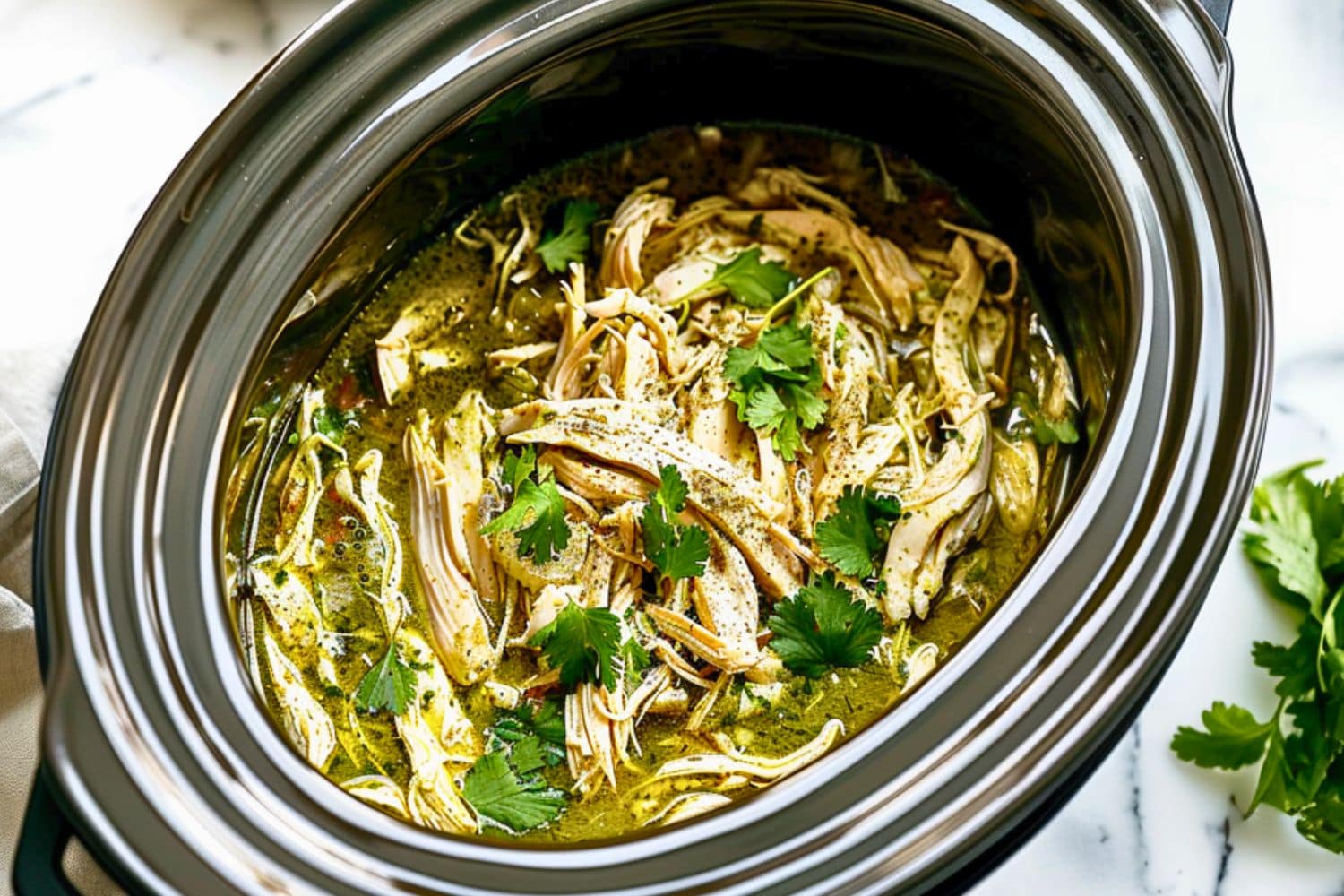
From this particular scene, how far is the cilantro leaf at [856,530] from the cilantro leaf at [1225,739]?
0.44 meters

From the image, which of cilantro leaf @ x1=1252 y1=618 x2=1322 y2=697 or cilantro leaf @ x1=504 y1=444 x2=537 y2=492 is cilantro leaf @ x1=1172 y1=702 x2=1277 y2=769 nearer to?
cilantro leaf @ x1=1252 y1=618 x2=1322 y2=697

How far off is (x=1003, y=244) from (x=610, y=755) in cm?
78

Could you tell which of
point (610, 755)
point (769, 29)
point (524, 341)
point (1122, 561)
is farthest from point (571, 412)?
point (1122, 561)

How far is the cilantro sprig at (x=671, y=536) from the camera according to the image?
143 centimetres

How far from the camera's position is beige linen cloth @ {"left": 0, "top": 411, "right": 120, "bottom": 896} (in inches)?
61.4

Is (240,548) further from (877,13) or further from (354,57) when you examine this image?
(877,13)

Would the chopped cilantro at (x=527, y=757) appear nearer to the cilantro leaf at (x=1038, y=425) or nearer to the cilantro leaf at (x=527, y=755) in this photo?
the cilantro leaf at (x=527, y=755)

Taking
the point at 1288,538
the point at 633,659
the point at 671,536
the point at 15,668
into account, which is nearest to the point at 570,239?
the point at 671,536

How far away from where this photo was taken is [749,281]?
163cm

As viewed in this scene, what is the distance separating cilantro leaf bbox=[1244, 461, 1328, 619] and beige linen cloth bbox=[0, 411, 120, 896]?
142cm

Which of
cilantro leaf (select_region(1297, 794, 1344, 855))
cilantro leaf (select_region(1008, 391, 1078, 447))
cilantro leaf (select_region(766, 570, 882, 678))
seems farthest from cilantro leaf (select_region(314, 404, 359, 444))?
cilantro leaf (select_region(1297, 794, 1344, 855))

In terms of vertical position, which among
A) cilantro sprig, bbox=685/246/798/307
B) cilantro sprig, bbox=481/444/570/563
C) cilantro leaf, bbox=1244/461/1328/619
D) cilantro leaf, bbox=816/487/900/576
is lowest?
cilantro sprig, bbox=481/444/570/563

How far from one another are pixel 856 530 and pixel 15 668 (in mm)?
978

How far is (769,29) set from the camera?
158 cm
